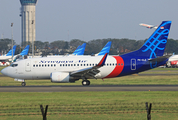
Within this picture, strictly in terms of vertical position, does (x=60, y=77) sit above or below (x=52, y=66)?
below

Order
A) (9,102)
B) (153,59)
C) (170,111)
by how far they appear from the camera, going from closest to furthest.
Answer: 1. (170,111)
2. (9,102)
3. (153,59)

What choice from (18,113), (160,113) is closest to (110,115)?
(160,113)

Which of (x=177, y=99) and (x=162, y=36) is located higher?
(x=162, y=36)

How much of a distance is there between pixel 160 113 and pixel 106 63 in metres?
18.5

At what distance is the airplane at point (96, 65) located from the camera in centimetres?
3481

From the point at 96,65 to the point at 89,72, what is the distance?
45.0 inches

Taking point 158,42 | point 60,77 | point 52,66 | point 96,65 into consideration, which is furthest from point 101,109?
point 158,42

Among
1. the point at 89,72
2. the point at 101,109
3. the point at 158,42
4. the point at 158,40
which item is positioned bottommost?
the point at 101,109

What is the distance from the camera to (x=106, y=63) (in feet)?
115

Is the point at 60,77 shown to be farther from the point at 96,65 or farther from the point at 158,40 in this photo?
the point at 158,40

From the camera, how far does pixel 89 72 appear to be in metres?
34.2

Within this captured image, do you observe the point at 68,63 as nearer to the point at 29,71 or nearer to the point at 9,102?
the point at 29,71

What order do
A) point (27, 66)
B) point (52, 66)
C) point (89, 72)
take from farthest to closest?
point (27, 66)
point (52, 66)
point (89, 72)

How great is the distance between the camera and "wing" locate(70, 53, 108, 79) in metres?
33.4
